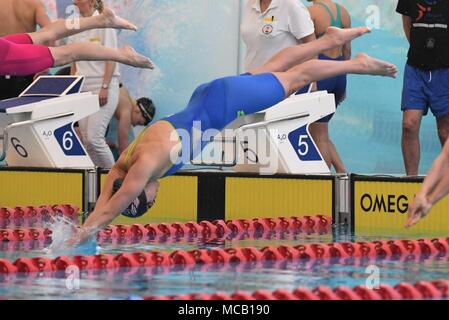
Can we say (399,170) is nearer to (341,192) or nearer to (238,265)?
(341,192)

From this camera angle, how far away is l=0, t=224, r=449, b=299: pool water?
216 inches

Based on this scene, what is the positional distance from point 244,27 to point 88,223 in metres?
3.16

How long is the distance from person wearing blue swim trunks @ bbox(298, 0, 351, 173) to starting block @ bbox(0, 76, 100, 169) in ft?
6.95

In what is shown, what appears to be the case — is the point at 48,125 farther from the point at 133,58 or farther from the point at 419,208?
the point at 419,208

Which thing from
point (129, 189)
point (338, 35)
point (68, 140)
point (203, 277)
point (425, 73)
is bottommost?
point (203, 277)

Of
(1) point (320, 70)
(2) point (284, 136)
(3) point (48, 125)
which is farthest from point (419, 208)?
(3) point (48, 125)

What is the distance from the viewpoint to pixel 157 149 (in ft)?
21.9

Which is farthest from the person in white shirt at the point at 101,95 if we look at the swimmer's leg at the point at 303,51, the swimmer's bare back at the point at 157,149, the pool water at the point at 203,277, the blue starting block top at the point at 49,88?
the swimmer's bare back at the point at 157,149

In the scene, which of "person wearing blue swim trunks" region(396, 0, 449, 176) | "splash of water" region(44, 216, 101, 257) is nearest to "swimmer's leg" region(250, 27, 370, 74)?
"person wearing blue swim trunks" region(396, 0, 449, 176)

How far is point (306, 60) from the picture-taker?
7.94 metres

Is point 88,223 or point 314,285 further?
point 88,223

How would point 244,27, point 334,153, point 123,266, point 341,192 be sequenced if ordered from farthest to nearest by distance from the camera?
point 334,153
point 244,27
point 341,192
point 123,266

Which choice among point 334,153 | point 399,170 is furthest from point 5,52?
point 399,170

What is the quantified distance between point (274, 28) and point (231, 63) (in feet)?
6.87
